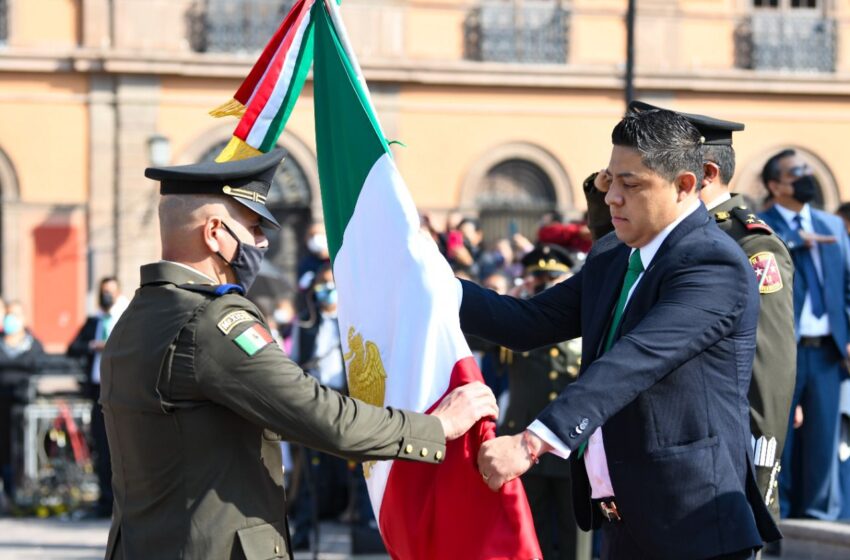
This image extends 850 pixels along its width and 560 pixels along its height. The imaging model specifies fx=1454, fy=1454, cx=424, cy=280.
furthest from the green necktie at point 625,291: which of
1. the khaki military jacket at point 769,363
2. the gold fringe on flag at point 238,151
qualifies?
the gold fringe on flag at point 238,151

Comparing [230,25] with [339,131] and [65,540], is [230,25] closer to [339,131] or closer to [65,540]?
[65,540]

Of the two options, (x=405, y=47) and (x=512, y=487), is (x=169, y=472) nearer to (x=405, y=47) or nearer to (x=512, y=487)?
(x=512, y=487)

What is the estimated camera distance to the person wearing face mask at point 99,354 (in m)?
12.4

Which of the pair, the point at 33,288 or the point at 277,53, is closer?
the point at 277,53

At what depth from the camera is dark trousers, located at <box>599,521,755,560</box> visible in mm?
4082

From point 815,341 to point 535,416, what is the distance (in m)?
1.71

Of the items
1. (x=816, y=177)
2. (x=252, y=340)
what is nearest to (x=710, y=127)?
(x=252, y=340)

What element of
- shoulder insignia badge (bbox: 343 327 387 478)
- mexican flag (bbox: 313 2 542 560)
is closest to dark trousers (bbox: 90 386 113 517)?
mexican flag (bbox: 313 2 542 560)

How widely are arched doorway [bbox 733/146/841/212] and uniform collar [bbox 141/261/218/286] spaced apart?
22630 millimetres

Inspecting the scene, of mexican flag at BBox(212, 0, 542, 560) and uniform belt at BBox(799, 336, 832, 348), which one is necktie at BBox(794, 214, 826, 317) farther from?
mexican flag at BBox(212, 0, 542, 560)

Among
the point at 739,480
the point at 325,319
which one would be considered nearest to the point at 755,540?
the point at 739,480

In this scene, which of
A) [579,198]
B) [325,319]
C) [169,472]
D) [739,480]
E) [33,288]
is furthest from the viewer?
[579,198]

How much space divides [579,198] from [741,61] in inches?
158

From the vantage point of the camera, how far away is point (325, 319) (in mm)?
11148
